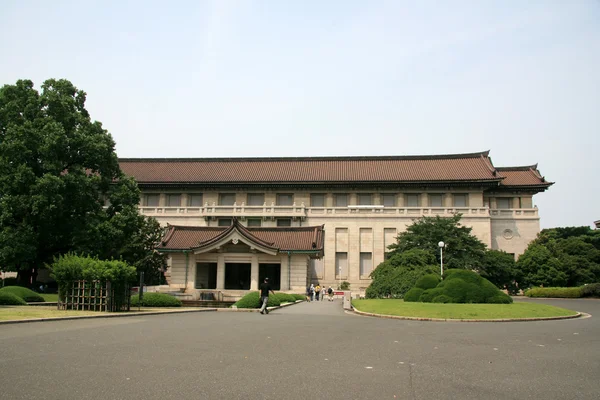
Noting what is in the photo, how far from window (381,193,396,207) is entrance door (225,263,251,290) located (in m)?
17.6

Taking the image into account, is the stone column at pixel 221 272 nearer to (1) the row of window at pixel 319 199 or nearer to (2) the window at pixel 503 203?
(1) the row of window at pixel 319 199

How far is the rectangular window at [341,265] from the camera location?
54.7 meters

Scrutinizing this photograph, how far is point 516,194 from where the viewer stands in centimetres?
5694

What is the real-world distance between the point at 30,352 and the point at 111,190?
1161 inches

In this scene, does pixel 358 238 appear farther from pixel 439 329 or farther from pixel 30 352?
pixel 30 352

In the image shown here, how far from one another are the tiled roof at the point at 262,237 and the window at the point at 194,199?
46.0 feet

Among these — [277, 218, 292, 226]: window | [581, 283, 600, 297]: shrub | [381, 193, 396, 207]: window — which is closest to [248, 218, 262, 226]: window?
[277, 218, 292, 226]: window

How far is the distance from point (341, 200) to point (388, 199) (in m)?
5.23

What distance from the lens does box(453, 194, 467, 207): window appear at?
183 feet

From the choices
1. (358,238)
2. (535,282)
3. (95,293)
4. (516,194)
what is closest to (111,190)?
(95,293)

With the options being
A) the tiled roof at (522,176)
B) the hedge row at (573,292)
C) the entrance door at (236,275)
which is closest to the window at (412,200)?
the tiled roof at (522,176)

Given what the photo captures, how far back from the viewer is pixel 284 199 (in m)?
58.6

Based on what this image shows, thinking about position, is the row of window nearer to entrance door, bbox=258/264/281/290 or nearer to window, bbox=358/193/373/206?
window, bbox=358/193/373/206

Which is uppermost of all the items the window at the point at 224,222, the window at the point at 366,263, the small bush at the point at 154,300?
the window at the point at 224,222
